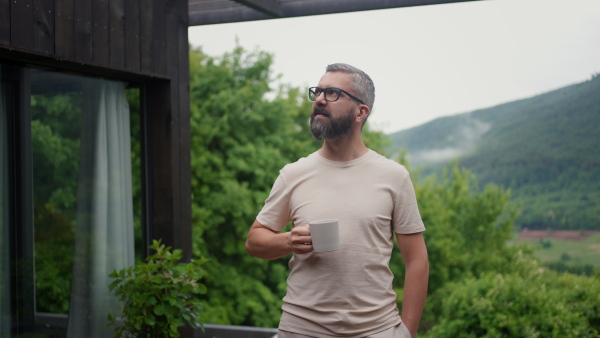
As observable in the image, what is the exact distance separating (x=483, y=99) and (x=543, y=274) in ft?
22.3

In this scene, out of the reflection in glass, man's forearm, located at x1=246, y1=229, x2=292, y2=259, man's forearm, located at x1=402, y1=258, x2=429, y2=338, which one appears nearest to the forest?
the reflection in glass

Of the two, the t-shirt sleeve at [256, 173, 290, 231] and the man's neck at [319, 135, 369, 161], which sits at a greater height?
the man's neck at [319, 135, 369, 161]

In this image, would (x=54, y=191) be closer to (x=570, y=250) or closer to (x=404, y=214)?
(x=404, y=214)

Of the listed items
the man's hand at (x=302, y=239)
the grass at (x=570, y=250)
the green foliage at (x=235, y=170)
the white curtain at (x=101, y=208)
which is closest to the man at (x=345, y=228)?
the man's hand at (x=302, y=239)

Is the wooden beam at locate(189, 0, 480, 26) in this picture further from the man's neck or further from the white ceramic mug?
the white ceramic mug

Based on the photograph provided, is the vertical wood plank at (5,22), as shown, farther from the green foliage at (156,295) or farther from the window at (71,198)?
the green foliage at (156,295)

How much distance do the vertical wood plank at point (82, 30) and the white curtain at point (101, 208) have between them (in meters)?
0.43

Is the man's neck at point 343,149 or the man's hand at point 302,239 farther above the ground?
the man's neck at point 343,149

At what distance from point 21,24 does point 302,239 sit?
1.82 metres

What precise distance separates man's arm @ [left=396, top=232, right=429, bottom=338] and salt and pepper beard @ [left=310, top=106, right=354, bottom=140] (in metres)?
0.35

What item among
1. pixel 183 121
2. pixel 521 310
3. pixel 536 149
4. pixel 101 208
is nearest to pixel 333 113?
pixel 101 208

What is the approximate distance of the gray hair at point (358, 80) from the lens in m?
1.92

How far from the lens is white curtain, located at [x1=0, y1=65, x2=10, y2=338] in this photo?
307 cm

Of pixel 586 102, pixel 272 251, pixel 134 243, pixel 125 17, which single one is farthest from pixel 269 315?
pixel 272 251
